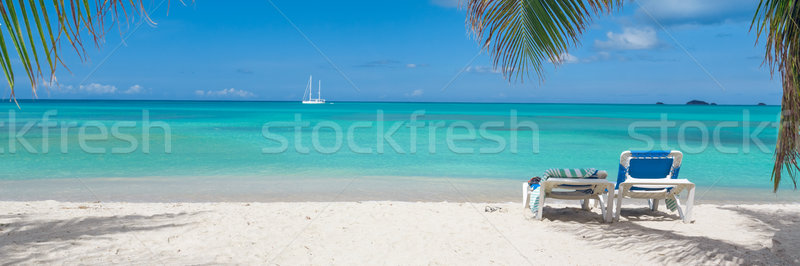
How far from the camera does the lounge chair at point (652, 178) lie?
4973 mm

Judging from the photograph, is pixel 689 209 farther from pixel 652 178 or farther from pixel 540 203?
pixel 540 203

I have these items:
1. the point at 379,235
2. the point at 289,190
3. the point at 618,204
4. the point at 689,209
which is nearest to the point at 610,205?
the point at 618,204

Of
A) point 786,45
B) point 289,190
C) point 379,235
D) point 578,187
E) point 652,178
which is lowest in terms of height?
point 289,190

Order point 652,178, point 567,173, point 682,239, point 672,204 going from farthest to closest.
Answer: point 672,204
point 652,178
point 567,173
point 682,239

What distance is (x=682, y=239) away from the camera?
4.21 m

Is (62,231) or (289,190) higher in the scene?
(62,231)

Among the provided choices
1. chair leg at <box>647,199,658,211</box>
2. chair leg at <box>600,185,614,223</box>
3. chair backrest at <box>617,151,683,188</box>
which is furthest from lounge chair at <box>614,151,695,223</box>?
chair leg at <box>647,199,658,211</box>

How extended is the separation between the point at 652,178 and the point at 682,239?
40.6 inches

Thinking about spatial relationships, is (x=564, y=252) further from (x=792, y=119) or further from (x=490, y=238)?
(x=792, y=119)

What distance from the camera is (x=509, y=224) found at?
16.0 feet

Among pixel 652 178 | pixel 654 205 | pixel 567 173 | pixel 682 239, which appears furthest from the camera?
pixel 654 205

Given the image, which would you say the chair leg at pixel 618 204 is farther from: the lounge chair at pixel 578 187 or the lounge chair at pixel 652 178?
the lounge chair at pixel 578 187

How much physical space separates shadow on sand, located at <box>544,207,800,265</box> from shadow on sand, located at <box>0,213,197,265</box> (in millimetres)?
3874

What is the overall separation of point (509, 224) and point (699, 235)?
172 centimetres
